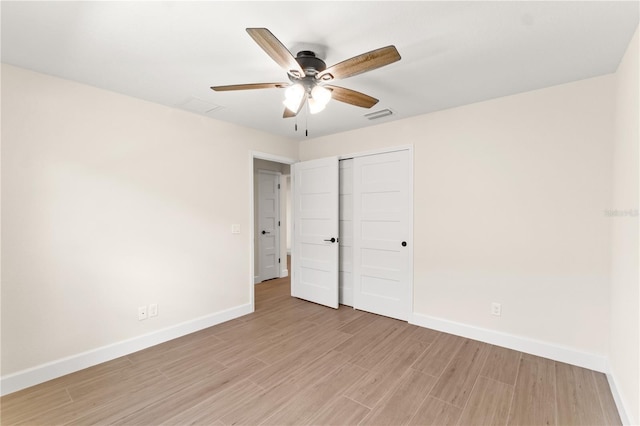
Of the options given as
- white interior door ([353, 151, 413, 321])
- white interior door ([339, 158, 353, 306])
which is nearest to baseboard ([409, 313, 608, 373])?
white interior door ([353, 151, 413, 321])

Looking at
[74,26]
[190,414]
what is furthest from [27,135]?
[190,414]

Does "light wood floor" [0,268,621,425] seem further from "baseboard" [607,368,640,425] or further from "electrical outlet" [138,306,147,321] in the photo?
"electrical outlet" [138,306,147,321]

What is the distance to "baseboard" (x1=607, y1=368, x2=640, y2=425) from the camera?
1.76m

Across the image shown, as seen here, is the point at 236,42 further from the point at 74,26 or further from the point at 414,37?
the point at 414,37

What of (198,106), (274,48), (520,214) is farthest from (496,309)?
(198,106)

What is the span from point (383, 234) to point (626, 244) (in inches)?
86.2

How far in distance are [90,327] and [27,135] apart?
5.56ft

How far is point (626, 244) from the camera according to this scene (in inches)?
74.9

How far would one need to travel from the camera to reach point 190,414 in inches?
77.0

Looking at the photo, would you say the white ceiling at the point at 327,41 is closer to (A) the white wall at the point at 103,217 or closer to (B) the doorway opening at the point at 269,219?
(A) the white wall at the point at 103,217

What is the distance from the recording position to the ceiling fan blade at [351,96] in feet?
6.86

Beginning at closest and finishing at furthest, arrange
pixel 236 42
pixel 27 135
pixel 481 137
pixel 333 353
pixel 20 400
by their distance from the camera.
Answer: pixel 236 42 → pixel 20 400 → pixel 27 135 → pixel 333 353 → pixel 481 137

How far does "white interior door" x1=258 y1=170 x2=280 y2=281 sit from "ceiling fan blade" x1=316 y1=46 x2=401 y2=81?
3.96 meters

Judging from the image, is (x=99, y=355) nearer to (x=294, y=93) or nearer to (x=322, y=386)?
(x=322, y=386)
